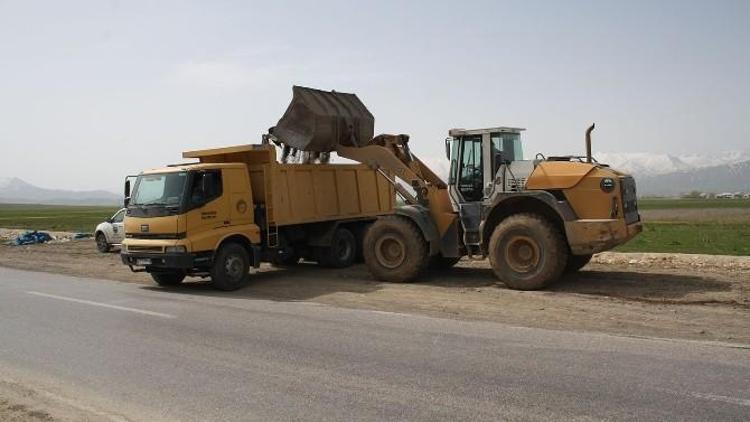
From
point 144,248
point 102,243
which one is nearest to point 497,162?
point 144,248

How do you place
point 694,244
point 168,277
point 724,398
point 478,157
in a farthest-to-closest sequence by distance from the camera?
point 694,244 < point 168,277 < point 478,157 < point 724,398

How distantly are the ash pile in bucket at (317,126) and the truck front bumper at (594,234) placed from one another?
5.93 meters

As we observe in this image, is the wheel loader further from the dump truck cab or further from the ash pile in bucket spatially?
the dump truck cab

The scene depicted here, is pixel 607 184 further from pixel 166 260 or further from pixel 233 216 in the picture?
pixel 166 260

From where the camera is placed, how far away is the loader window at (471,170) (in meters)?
13.6

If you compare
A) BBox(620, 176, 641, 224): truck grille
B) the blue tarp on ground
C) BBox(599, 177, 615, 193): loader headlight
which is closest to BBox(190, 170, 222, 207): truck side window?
BBox(599, 177, 615, 193): loader headlight

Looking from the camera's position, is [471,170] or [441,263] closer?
[471,170]

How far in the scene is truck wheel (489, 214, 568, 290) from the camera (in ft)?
39.6

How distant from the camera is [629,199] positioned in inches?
497

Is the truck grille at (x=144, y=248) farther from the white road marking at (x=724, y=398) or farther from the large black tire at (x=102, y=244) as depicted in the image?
the large black tire at (x=102, y=244)

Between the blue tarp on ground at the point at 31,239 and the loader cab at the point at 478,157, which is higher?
the loader cab at the point at 478,157

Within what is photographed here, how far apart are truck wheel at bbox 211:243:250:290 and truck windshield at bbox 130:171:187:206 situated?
1427mm

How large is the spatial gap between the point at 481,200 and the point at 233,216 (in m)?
5.20

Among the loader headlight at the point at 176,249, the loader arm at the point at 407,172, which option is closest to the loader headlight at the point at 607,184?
the loader arm at the point at 407,172
